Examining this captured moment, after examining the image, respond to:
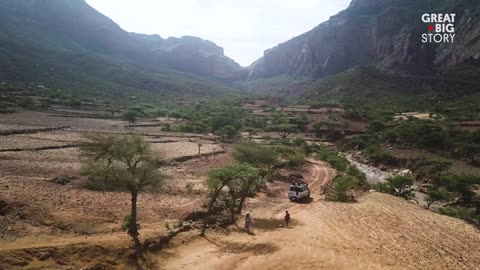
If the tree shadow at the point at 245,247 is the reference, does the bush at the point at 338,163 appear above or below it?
below

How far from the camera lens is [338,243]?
22922 millimetres

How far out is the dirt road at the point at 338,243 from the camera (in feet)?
65.0

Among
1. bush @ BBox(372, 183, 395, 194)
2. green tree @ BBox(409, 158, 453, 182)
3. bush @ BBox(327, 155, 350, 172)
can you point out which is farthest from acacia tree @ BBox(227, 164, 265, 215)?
green tree @ BBox(409, 158, 453, 182)

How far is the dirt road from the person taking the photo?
19.8 metres

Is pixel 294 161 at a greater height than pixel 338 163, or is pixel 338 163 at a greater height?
pixel 294 161

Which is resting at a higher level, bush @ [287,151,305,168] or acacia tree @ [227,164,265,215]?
acacia tree @ [227,164,265,215]

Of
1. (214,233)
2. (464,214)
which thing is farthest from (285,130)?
(214,233)

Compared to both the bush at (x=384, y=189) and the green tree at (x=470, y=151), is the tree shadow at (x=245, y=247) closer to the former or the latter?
the bush at (x=384, y=189)

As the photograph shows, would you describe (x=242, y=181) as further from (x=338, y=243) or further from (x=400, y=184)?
(x=400, y=184)

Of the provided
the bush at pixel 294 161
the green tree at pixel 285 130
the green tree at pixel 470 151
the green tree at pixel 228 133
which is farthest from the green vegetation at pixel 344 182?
the green tree at pixel 285 130

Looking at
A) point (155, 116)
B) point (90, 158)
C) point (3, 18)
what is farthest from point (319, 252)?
point (3, 18)

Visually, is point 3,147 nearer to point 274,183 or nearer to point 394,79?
point 274,183

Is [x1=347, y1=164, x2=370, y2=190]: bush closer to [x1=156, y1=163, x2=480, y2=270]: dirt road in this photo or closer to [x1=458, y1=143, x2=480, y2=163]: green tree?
[x1=156, y1=163, x2=480, y2=270]: dirt road

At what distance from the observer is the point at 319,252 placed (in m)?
21.0
